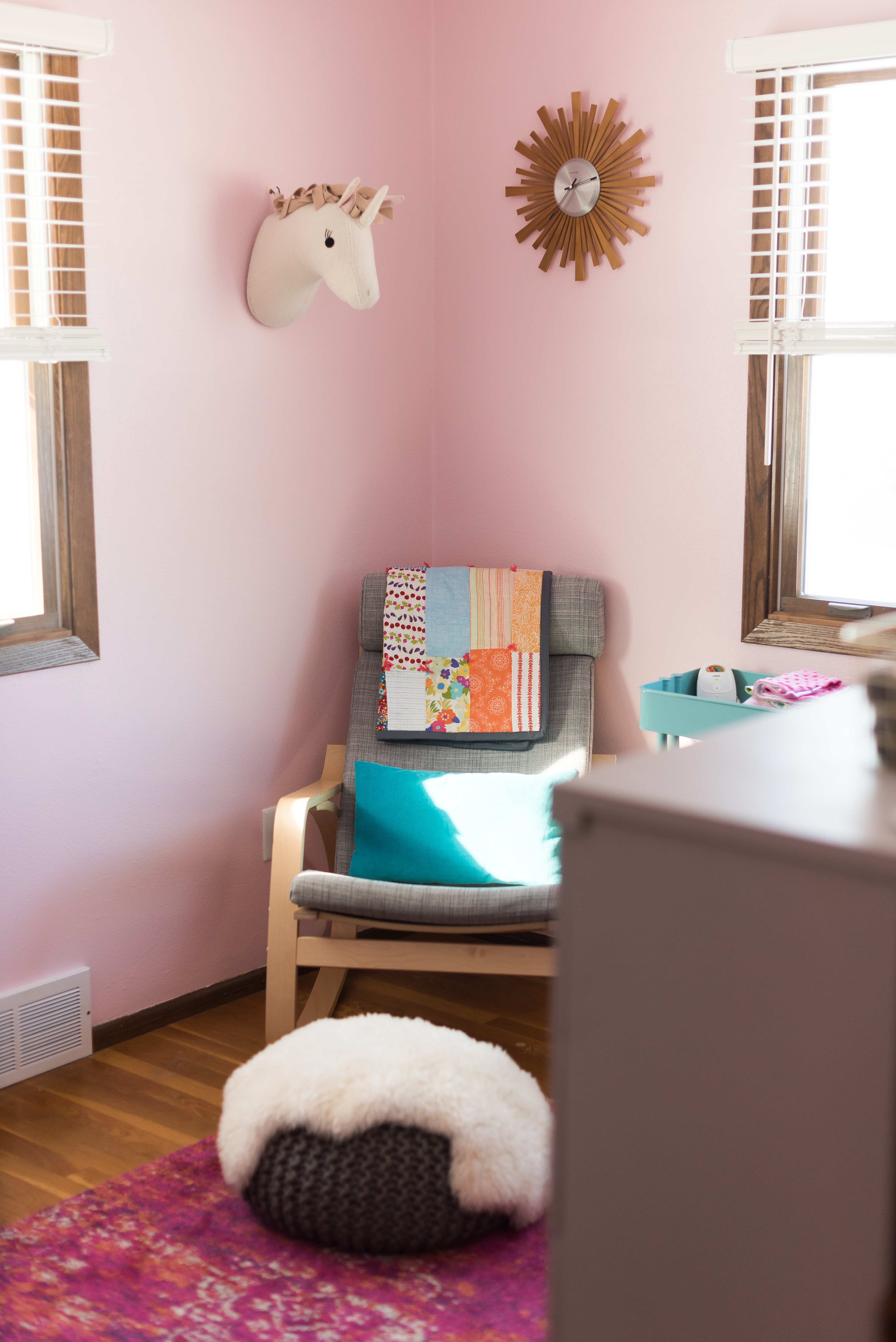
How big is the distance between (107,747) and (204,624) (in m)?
0.36

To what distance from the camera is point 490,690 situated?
2.94 meters

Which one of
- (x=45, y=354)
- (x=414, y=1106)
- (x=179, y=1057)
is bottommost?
(x=179, y=1057)

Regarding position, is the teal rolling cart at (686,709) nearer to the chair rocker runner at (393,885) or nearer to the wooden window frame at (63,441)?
the chair rocker runner at (393,885)

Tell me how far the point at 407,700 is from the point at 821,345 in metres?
1.18

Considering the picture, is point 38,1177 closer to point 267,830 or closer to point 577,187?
point 267,830

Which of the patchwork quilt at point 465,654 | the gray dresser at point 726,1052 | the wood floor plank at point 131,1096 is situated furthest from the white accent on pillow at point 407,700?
the gray dresser at point 726,1052

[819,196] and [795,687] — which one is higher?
[819,196]

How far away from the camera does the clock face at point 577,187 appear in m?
2.92

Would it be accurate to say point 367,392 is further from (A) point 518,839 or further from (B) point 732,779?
(B) point 732,779

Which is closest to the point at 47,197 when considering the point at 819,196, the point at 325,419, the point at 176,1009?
the point at 325,419

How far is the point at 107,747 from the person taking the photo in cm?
265

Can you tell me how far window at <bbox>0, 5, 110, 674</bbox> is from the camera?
2359 millimetres

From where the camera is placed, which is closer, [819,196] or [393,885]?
[393,885]

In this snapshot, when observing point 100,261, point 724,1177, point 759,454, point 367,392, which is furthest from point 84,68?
point 724,1177
